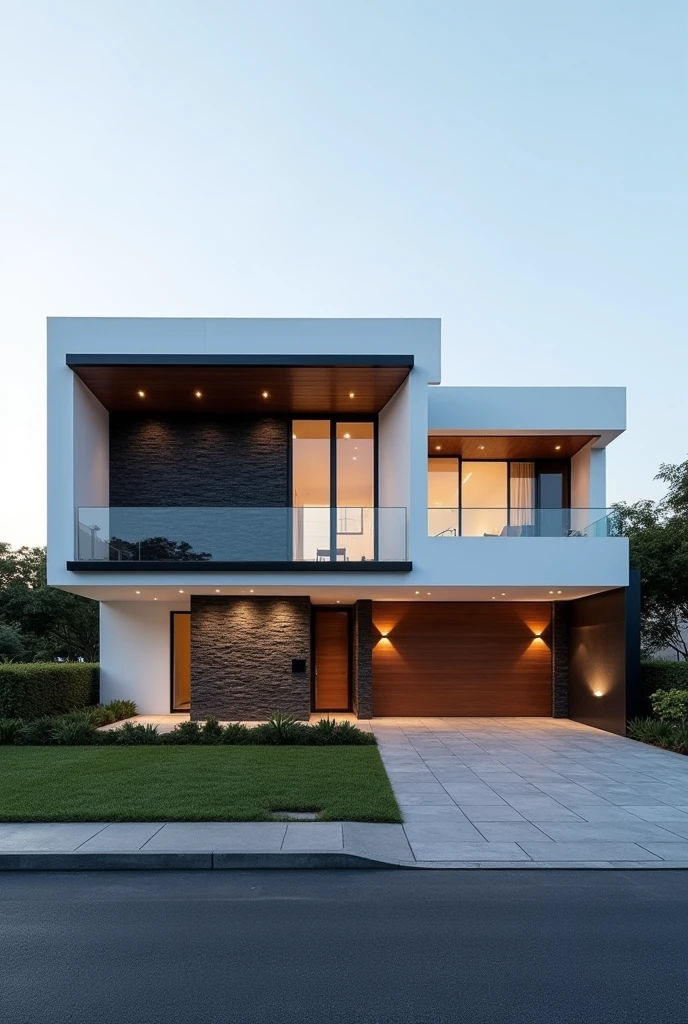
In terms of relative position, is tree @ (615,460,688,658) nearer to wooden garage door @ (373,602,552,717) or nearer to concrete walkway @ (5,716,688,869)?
wooden garage door @ (373,602,552,717)

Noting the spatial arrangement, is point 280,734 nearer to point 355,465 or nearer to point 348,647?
point 348,647

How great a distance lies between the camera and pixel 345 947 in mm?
4336

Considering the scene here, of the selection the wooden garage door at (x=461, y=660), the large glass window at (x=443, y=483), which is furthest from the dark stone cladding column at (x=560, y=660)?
the large glass window at (x=443, y=483)

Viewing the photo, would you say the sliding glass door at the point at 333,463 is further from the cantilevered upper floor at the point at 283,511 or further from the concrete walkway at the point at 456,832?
the concrete walkway at the point at 456,832

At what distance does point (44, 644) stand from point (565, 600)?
24577 mm

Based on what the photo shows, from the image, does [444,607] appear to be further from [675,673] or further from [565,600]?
[675,673]

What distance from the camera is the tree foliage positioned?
27.7m

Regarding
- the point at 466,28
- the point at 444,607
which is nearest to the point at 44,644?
the point at 444,607

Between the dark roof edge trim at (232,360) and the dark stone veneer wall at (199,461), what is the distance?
277 centimetres

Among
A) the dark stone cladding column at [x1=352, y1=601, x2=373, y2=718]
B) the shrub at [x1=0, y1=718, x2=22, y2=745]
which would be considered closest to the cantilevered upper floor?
the dark stone cladding column at [x1=352, y1=601, x2=373, y2=718]

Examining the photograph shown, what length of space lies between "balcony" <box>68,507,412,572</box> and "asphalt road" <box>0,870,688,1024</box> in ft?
26.6

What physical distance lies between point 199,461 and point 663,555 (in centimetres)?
1421

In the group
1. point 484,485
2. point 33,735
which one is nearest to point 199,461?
point 33,735

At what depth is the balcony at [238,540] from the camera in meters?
13.6
